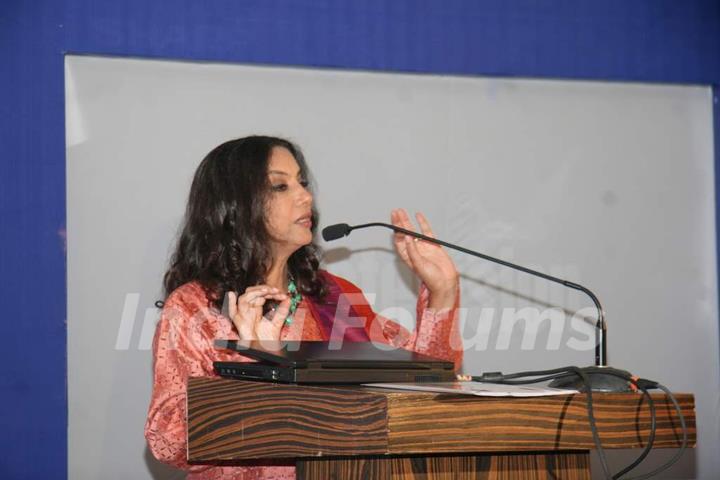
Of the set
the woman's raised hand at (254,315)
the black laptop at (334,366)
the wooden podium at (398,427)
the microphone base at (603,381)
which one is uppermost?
the woman's raised hand at (254,315)

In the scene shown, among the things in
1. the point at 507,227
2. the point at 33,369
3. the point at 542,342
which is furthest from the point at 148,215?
the point at 542,342

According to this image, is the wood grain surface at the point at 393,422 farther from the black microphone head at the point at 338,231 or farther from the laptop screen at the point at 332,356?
the black microphone head at the point at 338,231

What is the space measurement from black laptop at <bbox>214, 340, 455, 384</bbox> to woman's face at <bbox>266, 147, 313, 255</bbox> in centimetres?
80

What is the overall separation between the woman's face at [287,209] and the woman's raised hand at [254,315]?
0.60 m

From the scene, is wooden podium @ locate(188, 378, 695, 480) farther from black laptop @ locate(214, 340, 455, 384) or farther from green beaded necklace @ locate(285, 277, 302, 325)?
green beaded necklace @ locate(285, 277, 302, 325)

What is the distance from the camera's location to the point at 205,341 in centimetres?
198

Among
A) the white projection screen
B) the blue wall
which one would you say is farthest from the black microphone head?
the blue wall

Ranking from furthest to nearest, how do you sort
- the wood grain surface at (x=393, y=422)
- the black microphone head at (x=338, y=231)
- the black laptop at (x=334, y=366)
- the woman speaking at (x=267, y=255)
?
the woman speaking at (x=267, y=255) < the black microphone head at (x=338, y=231) < the black laptop at (x=334, y=366) < the wood grain surface at (x=393, y=422)

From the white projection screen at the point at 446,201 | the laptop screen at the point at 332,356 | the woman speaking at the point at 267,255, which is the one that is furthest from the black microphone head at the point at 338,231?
the white projection screen at the point at 446,201

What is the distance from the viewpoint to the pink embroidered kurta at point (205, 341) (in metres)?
1.73

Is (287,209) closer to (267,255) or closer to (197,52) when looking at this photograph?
(267,255)

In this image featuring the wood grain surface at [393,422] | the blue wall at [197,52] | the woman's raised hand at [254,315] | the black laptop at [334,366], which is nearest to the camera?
the wood grain surface at [393,422]

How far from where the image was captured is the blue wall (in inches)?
96.0

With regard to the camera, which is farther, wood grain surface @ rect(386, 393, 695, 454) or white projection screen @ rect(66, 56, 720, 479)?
white projection screen @ rect(66, 56, 720, 479)
